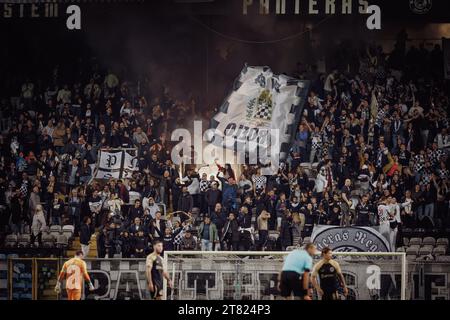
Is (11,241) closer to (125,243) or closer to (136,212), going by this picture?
(125,243)

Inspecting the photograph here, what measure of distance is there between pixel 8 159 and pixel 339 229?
337 inches

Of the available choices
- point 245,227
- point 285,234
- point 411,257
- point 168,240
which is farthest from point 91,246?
point 411,257

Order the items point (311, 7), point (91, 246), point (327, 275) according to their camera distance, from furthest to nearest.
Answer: point (311, 7)
point (91, 246)
point (327, 275)

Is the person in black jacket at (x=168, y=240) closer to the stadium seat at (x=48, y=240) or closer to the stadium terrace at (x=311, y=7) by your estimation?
the stadium seat at (x=48, y=240)

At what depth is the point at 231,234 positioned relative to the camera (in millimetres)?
22188

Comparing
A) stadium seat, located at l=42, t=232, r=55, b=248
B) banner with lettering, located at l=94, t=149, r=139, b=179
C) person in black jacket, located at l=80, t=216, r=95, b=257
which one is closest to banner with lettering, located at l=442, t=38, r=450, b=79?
banner with lettering, located at l=94, t=149, r=139, b=179

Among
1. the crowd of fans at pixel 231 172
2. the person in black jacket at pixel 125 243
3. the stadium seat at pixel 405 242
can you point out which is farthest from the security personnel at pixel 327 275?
the person in black jacket at pixel 125 243

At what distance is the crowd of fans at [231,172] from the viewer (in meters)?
22.4

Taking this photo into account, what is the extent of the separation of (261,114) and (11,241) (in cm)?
698

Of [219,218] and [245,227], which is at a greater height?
[219,218]

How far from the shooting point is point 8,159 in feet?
81.5

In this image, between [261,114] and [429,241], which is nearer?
[429,241]

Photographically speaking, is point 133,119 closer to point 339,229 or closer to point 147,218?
point 147,218

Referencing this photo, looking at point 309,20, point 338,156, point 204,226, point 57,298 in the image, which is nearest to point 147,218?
point 204,226
